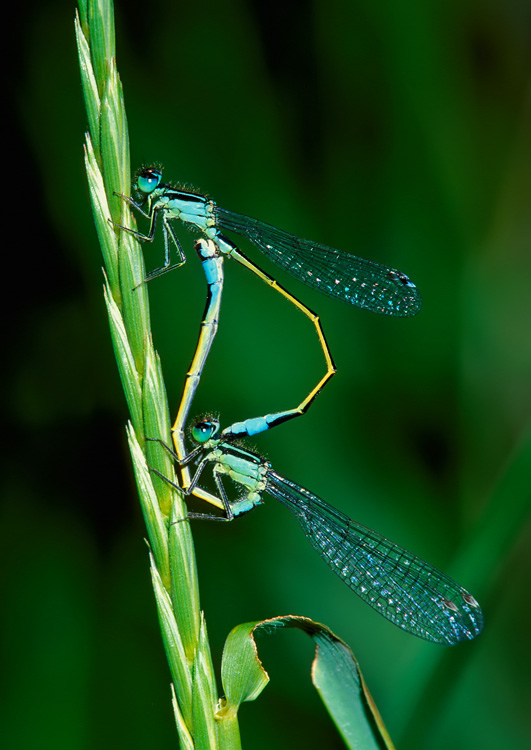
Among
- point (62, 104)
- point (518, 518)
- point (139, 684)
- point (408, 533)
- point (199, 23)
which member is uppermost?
point (199, 23)

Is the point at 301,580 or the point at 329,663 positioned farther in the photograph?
the point at 301,580

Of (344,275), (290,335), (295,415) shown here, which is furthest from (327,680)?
(290,335)

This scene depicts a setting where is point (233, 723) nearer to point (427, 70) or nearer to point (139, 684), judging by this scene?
point (139, 684)

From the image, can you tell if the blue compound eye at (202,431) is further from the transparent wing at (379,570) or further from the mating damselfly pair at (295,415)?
the transparent wing at (379,570)

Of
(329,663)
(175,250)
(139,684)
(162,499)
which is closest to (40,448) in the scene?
(139,684)

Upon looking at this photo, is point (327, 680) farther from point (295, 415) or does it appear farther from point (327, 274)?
point (327, 274)

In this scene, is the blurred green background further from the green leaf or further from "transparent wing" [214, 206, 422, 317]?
the green leaf
